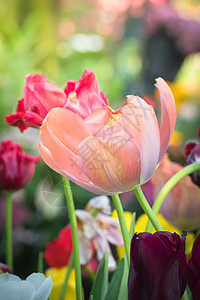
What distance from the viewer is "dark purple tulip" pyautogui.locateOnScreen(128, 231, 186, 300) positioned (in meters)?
0.21

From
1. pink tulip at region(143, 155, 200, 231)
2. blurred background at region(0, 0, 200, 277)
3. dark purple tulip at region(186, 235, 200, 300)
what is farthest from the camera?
blurred background at region(0, 0, 200, 277)

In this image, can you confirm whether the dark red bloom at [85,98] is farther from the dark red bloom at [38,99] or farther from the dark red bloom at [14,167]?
the dark red bloom at [14,167]

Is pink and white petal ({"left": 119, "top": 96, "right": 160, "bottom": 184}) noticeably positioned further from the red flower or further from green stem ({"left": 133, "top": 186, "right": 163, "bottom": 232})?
the red flower

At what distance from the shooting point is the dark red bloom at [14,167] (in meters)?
0.33

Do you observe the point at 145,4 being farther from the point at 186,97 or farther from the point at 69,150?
the point at 69,150

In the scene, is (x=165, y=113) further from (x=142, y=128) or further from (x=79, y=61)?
(x=79, y=61)

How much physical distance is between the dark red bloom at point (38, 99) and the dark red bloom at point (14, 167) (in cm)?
8

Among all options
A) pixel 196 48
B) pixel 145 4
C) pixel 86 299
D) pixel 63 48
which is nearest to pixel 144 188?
pixel 86 299

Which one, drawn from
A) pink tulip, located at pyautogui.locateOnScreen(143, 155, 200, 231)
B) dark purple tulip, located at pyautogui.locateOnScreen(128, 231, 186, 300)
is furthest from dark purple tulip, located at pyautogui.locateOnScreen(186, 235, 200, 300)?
pink tulip, located at pyautogui.locateOnScreen(143, 155, 200, 231)

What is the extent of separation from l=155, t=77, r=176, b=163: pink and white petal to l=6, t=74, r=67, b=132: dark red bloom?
0.05 meters

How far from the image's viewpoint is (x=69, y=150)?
8.6 inches

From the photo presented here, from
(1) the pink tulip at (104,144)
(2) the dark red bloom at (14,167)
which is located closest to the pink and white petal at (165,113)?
(1) the pink tulip at (104,144)

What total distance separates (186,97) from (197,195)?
63.1 inches

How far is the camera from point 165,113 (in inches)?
9.0
